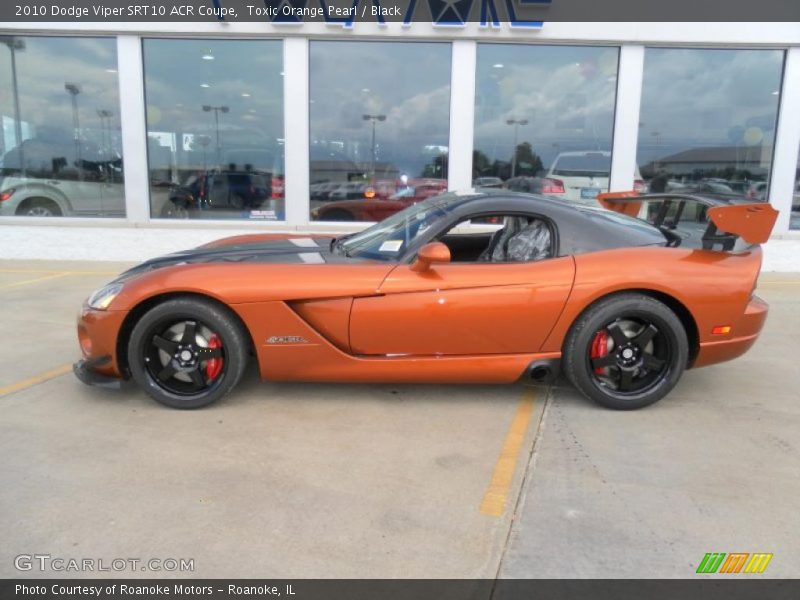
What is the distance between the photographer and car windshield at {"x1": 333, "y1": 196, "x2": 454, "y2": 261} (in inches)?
146

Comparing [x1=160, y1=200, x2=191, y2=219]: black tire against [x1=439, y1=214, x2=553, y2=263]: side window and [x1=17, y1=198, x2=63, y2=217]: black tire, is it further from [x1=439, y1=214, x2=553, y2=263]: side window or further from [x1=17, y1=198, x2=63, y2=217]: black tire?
[x1=439, y1=214, x2=553, y2=263]: side window

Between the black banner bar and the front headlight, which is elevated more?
the black banner bar

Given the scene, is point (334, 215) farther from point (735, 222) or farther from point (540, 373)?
point (735, 222)

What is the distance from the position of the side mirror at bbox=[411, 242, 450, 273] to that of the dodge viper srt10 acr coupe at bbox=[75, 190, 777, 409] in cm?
1

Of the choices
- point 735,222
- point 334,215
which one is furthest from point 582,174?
point 735,222

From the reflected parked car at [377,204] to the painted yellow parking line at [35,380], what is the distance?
6.12 meters

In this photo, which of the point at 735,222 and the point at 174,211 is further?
the point at 174,211

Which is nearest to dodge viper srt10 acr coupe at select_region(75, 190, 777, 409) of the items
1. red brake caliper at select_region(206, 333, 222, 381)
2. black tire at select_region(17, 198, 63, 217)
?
red brake caliper at select_region(206, 333, 222, 381)

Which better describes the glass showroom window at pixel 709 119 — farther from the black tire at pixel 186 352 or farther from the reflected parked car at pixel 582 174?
the black tire at pixel 186 352

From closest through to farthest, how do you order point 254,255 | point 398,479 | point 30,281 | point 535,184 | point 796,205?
point 398,479 < point 254,255 < point 30,281 < point 796,205 < point 535,184

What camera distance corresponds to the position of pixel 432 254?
129 inches

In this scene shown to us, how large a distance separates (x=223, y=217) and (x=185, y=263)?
6.90 m

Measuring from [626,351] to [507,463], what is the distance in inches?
45.4

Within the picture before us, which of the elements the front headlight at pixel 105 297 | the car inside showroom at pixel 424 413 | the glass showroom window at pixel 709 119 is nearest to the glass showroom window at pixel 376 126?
the glass showroom window at pixel 709 119
